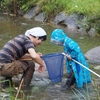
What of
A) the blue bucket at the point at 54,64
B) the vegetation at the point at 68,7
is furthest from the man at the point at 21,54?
the vegetation at the point at 68,7

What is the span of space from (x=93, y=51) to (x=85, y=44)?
6.16 ft

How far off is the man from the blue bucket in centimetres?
22

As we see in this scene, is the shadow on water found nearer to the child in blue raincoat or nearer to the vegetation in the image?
the child in blue raincoat

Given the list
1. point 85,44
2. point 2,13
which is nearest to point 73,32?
point 85,44

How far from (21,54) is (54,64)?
663mm

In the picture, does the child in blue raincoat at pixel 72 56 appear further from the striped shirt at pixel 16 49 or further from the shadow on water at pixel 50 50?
the striped shirt at pixel 16 49

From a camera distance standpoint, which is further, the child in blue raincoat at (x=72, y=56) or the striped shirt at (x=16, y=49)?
the child in blue raincoat at (x=72, y=56)

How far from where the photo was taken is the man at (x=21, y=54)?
19.5 ft

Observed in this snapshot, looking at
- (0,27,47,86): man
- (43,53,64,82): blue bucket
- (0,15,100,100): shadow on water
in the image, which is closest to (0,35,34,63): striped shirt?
(0,27,47,86): man

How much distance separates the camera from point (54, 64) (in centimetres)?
641

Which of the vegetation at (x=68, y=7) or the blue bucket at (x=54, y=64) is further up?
the vegetation at (x=68, y=7)

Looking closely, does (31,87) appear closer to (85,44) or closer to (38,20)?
(85,44)

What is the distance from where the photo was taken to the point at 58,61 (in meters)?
6.41

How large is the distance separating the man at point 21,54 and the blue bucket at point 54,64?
22cm
